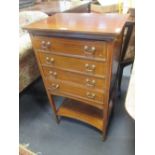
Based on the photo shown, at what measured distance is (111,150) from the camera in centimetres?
139

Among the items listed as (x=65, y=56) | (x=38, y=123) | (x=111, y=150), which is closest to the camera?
(x=65, y=56)

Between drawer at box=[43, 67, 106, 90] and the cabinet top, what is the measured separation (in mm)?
301

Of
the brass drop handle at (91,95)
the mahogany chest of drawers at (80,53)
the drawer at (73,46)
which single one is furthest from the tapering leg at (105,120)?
the drawer at (73,46)

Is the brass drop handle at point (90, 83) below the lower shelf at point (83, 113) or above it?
above

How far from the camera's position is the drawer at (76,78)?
117cm

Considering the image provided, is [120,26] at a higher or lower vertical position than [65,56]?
higher

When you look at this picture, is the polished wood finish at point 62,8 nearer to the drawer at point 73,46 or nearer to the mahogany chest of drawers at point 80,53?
the mahogany chest of drawers at point 80,53

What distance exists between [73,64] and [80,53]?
11 cm

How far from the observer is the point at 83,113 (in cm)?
155

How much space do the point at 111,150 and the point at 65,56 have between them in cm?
79

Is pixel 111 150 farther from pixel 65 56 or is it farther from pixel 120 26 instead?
pixel 120 26

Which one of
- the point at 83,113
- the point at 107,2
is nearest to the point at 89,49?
the point at 83,113
